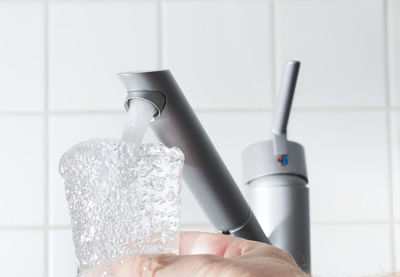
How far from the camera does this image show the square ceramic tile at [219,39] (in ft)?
2.02

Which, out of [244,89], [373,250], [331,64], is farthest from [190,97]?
[373,250]

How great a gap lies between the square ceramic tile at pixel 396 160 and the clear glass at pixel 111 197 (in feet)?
1.35

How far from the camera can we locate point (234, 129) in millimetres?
612

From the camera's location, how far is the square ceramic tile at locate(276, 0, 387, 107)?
0.62 meters

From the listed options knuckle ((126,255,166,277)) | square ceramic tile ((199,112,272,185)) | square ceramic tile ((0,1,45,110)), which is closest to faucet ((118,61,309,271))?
knuckle ((126,255,166,277))

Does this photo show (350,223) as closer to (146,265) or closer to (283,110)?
(283,110)

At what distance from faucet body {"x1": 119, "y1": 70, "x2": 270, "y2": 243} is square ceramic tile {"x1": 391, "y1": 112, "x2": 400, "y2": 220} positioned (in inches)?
10.8

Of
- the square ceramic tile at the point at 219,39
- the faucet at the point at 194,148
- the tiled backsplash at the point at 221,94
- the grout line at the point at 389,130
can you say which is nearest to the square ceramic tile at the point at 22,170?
the tiled backsplash at the point at 221,94

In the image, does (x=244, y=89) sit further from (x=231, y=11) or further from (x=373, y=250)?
(x=373, y=250)

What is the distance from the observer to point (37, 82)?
614 millimetres

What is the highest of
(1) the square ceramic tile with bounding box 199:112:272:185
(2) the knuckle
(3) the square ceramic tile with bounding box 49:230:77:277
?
(1) the square ceramic tile with bounding box 199:112:272:185

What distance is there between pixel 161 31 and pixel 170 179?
1.17 feet

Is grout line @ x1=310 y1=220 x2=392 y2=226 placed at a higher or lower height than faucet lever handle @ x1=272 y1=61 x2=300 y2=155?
lower

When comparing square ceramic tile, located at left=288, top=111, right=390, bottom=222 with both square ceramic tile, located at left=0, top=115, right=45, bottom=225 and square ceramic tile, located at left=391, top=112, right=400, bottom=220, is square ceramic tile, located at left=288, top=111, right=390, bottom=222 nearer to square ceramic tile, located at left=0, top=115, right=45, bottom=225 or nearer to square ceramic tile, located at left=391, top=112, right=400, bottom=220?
square ceramic tile, located at left=391, top=112, right=400, bottom=220
